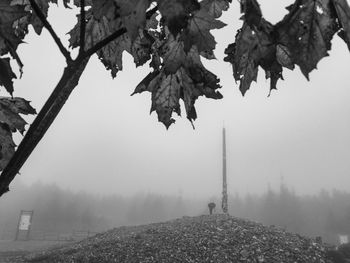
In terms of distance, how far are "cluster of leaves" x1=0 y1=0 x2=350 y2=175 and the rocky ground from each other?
11.5 meters

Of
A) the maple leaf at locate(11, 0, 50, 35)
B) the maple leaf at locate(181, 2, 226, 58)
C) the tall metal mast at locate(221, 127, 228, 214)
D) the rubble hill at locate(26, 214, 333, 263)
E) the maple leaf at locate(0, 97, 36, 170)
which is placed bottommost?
the rubble hill at locate(26, 214, 333, 263)

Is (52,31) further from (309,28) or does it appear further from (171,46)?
(309,28)

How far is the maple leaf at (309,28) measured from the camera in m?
0.73

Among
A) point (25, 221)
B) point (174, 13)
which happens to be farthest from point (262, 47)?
point (25, 221)

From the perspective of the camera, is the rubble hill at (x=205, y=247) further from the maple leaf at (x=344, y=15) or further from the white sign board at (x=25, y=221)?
the white sign board at (x=25, y=221)

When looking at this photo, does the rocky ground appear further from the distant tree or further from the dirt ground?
the distant tree

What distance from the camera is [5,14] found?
0.83 meters

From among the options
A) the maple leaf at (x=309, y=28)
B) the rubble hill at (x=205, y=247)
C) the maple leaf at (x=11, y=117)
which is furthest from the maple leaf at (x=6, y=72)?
the rubble hill at (x=205, y=247)

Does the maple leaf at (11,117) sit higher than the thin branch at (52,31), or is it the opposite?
the thin branch at (52,31)

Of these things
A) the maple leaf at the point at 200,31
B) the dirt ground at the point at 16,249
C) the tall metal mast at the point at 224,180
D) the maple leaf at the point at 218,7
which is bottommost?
the dirt ground at the point at 16,249

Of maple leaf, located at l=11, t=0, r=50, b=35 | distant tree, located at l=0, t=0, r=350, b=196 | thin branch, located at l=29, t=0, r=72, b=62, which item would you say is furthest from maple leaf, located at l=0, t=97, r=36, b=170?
thin branch, located at l=29, t=0, r=72, b=62

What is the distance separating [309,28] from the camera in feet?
2.44

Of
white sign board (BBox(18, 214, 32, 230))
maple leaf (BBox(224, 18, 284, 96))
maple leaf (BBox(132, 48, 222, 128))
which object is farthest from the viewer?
white sign board (BBox(18, 214, 32, 230))

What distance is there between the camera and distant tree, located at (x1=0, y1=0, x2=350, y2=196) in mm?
726
